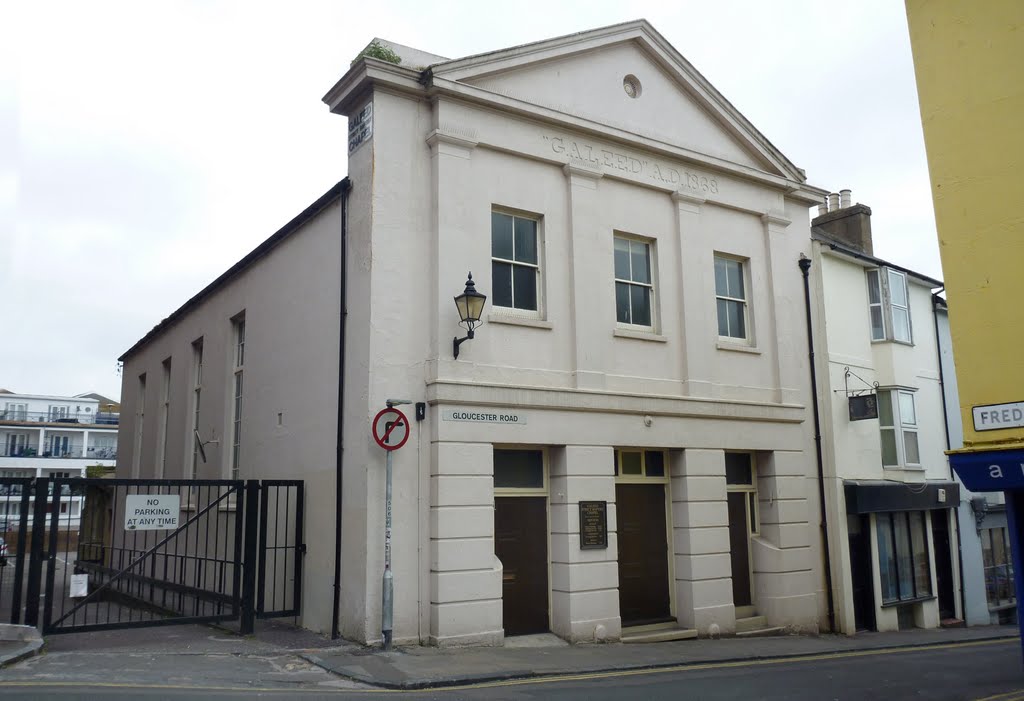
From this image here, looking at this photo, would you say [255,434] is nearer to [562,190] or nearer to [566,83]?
[562,190]

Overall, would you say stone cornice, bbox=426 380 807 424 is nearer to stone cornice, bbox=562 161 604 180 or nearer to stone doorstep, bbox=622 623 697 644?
stone doorstep, bbox=622 623 697 644

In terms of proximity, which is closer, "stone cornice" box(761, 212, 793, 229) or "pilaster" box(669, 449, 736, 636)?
"pilaster" box(669, 449, 736, 636)

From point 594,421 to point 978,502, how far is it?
12600mm

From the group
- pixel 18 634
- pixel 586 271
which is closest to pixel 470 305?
pixel 586 271

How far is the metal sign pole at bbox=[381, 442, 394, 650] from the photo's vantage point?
11.3m

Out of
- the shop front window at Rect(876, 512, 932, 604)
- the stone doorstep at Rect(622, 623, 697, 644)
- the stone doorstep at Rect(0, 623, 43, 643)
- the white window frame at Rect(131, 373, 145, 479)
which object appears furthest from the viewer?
the white window frame at Rect(131, 373, 145, 479)

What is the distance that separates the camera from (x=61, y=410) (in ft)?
289

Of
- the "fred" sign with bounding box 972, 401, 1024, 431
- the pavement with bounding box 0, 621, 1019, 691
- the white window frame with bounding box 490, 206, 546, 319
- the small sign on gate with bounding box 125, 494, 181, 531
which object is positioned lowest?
the pavement with bounding box 0, 621, 1019, 691

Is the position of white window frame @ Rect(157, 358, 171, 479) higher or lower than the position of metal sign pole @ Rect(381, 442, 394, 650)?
higher

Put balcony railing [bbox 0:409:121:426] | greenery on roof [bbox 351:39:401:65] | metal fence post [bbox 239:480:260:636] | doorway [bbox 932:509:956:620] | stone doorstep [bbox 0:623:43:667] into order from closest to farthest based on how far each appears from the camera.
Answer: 1. stone doorstep [bbox 0:623:43:667]
2. metal fence post [bbox 239:480:260:636]
3. greenery on roof [bbox 351:39:401:65]
4. doorway [bbox 932:509:956:620]
5. balcony railing [bbox 0:409:121:426]

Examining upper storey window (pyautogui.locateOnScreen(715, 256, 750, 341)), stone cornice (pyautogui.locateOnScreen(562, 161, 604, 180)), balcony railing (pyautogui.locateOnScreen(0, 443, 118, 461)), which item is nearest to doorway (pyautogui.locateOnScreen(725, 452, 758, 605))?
upper storey window (pyautogui.locateOnScreen(715, 256, 750, 341))

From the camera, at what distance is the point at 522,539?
13.2 metres

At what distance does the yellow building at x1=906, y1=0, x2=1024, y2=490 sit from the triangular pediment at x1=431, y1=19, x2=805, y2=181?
5795mm

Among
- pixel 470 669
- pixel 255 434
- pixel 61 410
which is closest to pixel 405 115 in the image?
pixel 255 434
